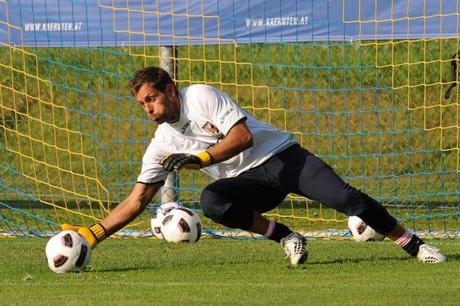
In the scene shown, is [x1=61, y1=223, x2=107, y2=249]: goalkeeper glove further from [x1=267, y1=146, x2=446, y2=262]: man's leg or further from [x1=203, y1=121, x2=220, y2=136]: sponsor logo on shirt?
[x1=267, y1=146, x2=446, y2=262]: man's leg

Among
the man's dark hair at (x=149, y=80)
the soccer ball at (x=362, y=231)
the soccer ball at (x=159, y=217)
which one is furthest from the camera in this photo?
the soccer ball at (x=362, y=231)

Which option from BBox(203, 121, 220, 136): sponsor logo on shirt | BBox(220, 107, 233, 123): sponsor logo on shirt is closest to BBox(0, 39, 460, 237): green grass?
BBox(203, 121, 220, 136): sponsor logo on shirt

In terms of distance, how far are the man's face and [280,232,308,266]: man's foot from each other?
4.51 ft

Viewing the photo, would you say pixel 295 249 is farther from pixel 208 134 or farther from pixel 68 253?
pixel 68 253

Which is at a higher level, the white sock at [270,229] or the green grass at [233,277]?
the white sock at [270,229]

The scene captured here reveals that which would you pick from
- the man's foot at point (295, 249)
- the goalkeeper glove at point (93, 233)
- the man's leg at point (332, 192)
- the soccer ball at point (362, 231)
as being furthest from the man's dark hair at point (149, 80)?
the soccer ball at point (362, 231)

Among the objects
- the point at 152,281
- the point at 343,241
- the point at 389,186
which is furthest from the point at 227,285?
the point at 389,186

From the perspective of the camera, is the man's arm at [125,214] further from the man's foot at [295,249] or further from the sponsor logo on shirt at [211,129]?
the man's foot at [295,249]

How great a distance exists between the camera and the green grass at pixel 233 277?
7.39 metres

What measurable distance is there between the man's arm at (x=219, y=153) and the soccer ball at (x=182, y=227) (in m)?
1.22

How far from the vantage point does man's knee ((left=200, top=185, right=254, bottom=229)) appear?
29.0ft

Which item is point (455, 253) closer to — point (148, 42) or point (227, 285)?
point (227, 285)

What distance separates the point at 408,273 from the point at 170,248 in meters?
2.91

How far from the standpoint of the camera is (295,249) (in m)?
9.06
